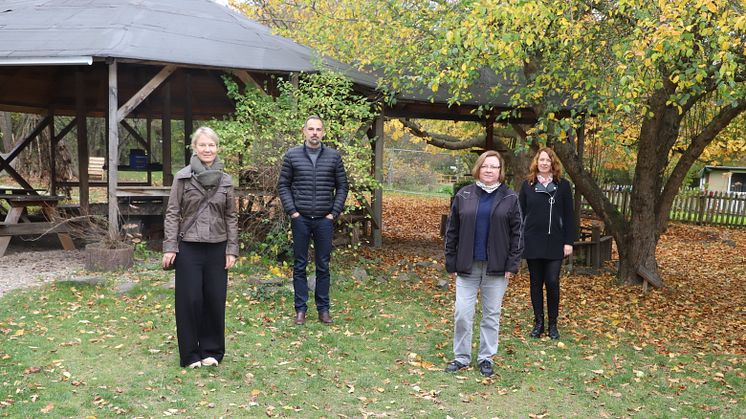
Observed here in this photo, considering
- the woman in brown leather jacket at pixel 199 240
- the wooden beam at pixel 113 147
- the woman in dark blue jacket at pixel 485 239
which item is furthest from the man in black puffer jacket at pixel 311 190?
the wooden beam at pixel 113 147

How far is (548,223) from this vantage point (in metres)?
6.19

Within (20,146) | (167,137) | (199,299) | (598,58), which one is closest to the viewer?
(199,299)

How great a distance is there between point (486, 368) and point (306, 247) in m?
2.04

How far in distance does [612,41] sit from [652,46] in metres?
2.12

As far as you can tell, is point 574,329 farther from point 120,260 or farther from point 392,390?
point 120,260

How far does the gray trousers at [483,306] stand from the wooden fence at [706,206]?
1682 cm

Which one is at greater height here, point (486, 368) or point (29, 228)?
point (29, 228)

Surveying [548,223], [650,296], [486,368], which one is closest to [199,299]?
[486,368]

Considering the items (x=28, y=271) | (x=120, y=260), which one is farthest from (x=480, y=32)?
(x=28, y=271)

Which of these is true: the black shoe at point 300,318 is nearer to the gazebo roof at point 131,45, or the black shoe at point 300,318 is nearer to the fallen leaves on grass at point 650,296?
the fallen leaves on grass at point 650,296

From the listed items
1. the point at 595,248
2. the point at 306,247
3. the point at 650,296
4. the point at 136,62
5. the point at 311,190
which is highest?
the point at 136,62

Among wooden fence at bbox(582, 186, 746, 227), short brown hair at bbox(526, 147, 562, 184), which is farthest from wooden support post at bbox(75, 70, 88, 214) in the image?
wooden fence at bbox(582, 186, 746, 227)

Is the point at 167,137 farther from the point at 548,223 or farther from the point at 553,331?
the point at 553,331

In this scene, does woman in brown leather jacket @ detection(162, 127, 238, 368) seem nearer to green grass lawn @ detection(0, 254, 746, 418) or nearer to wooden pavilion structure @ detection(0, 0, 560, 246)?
green grass lawn @ detection(0, 254, 746, 418)
